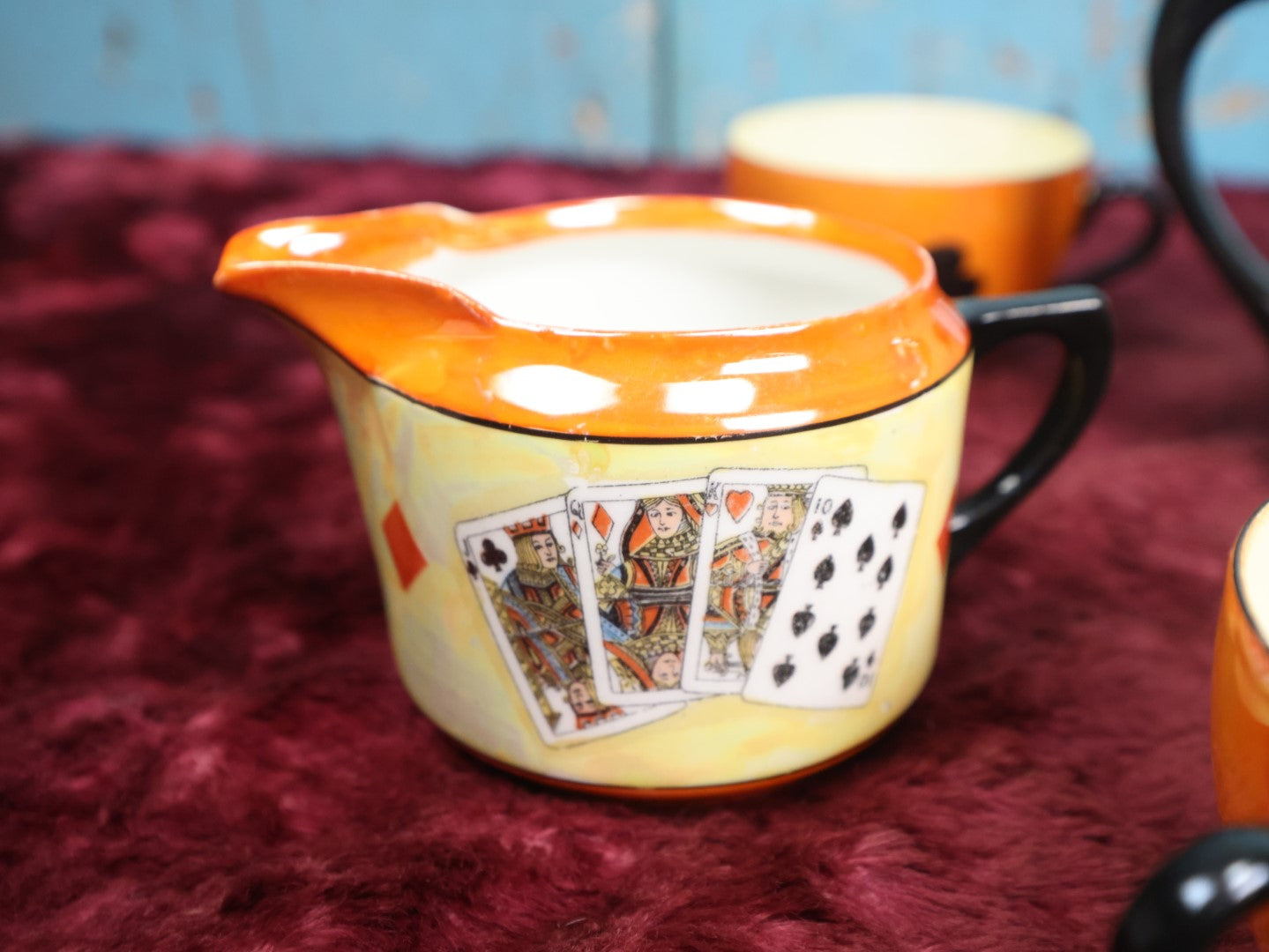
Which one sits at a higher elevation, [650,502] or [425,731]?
[650,502]

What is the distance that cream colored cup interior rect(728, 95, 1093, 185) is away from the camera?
0.86 meters

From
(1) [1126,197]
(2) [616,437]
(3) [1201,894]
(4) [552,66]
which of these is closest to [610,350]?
(2) [616,437]

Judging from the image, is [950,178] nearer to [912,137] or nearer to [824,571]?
[912,137]

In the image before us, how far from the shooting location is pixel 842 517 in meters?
0.43

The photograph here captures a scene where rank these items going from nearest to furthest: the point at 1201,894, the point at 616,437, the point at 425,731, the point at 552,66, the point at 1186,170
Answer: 1. the point at 1201,894
2. the point at 616,437
3. the point at 425,731
4. the point at 1186,170
5. the point at 552,66

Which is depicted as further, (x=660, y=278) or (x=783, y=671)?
(x=660, y=278)

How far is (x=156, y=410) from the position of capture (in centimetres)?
82

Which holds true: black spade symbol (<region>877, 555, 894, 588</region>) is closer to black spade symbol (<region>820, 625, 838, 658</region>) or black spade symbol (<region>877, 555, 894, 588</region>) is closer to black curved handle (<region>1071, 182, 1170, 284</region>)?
black spade symbol (<region>820, 625, 838, 658</region>)

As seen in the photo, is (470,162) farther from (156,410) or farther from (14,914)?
(14,914)

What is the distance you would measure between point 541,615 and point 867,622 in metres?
0.12

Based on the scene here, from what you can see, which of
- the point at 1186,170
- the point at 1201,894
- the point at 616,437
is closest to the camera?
the point at 1201,894

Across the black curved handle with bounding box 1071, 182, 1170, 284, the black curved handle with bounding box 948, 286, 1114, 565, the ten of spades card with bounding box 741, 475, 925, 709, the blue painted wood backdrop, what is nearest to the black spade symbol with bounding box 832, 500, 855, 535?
the ten of spades card with bounding box 741, 475, 925, 709

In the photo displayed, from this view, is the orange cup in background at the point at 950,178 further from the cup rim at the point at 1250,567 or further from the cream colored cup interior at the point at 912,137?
→ the cup rim at the point at 1250,567

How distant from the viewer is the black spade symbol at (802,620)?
1.44 ft
